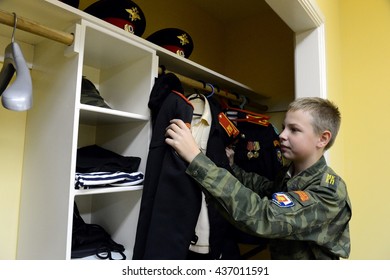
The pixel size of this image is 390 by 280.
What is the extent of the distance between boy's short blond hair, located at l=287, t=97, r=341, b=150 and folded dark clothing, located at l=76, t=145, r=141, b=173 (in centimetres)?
66

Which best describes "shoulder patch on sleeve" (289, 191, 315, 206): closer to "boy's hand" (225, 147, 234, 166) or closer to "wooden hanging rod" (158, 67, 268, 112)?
"boy's hand" (225, 147, 234, 166)

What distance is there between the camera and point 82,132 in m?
1.23

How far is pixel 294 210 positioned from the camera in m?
0.84

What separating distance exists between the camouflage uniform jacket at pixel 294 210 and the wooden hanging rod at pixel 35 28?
1.76 feet

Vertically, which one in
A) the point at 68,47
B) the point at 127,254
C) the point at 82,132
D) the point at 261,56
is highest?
the point at 261,56

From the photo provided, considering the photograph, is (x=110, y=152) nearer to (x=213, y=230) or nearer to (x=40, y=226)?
(x=40, y=226)

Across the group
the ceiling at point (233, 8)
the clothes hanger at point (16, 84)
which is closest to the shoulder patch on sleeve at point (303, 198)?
the clothes hanger at point (16, 84)

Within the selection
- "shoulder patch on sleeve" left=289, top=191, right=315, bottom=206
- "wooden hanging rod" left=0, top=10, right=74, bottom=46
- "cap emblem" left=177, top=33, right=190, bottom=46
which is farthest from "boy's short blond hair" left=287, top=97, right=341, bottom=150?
"wooden hanging rod" left=0, top=10, right=74, bottom=46

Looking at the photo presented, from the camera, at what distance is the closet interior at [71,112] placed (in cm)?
83

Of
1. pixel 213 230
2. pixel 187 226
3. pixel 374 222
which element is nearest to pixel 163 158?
pixel 187 226

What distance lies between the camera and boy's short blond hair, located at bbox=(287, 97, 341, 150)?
1.03 m

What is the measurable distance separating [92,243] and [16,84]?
68 cm

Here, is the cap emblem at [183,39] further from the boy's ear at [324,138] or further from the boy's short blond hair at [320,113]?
the boy's ear at [324,138]
